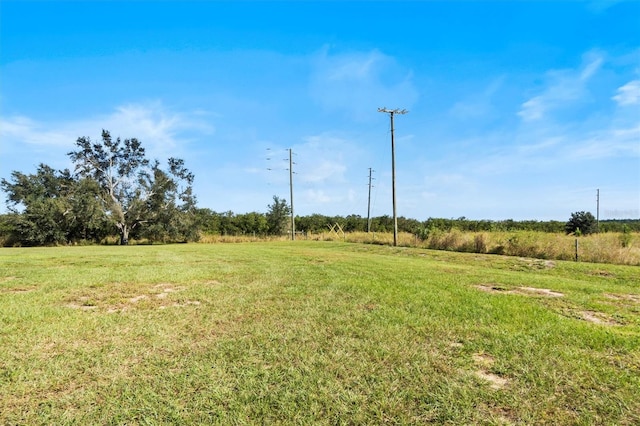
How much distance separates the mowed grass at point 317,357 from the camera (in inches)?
89.4

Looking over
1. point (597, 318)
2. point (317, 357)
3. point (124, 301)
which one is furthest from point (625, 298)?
point (124, 301)

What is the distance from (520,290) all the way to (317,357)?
204 inches

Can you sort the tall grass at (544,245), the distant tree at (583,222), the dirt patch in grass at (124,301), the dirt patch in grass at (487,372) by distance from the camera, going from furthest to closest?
the distant tree at (583,222)
the tall grass at (544,245)
the dirt patch in grass at (124,301)
the dirt patch in grass at (487,372)

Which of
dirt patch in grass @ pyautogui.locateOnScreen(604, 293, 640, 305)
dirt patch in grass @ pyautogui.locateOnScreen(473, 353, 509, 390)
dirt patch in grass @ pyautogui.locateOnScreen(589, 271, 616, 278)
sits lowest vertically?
dirt patch in grass @ pyautogui.locateOnScreen(589, 271, 616, 278)

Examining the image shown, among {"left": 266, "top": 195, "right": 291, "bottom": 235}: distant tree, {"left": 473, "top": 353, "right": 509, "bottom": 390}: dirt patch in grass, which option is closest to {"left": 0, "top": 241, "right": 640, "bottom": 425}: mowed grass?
{"left": 473, "top": 353, "right": 509, "bottom": 390}: dirt patch in grass

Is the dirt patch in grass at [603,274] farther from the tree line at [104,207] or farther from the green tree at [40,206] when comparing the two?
the green tree at [40,206]

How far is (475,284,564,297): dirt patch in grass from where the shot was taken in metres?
6.01

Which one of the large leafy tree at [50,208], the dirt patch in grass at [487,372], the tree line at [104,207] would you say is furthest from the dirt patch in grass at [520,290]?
the large leafy tree at [50,208]

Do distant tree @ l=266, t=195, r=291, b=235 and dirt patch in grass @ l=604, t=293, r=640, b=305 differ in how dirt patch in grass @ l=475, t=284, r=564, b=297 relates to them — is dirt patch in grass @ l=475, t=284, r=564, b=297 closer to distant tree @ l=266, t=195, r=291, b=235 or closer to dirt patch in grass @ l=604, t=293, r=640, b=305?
dirt patch in grass @ l=604, t=293, r=640, b=305

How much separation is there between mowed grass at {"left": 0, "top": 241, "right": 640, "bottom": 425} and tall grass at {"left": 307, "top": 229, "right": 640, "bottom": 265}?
32.9 ft

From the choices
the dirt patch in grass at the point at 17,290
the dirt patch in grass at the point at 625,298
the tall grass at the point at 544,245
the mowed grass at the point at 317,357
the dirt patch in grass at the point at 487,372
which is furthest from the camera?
the tall grass at the point at 544,245

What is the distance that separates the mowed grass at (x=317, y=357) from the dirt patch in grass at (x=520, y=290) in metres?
0.23

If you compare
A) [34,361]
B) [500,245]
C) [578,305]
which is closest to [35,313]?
[34,361]

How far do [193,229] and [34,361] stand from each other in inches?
1429
